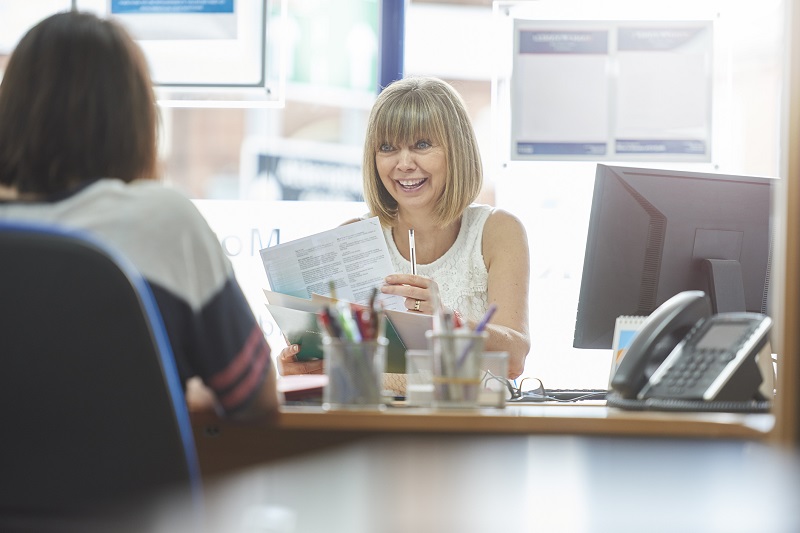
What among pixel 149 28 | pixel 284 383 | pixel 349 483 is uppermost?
pixel 149 28

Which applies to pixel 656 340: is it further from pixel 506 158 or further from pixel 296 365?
pixel 506 158

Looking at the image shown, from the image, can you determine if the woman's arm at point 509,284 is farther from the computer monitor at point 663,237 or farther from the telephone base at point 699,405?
the telephone base at point 699,405

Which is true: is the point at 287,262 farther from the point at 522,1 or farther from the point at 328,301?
the point at 522,1

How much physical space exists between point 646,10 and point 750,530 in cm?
322

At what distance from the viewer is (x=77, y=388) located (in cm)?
95

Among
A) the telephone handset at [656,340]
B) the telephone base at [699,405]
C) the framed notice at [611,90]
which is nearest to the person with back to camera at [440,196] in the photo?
the framed notice at [611,90]

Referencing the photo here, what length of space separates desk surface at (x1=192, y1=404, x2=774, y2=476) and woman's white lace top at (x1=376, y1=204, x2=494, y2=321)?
1383 mm

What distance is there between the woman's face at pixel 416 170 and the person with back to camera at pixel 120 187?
1384 mm

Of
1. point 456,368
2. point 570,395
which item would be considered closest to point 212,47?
point 570,395

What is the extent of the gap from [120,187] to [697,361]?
0.84 m

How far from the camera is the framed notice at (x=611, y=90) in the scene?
3.30 metres

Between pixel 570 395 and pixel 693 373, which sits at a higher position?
pixel 693 373

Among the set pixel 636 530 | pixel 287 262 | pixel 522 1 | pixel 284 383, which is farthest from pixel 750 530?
pixel 522 1

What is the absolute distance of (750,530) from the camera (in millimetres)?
342
